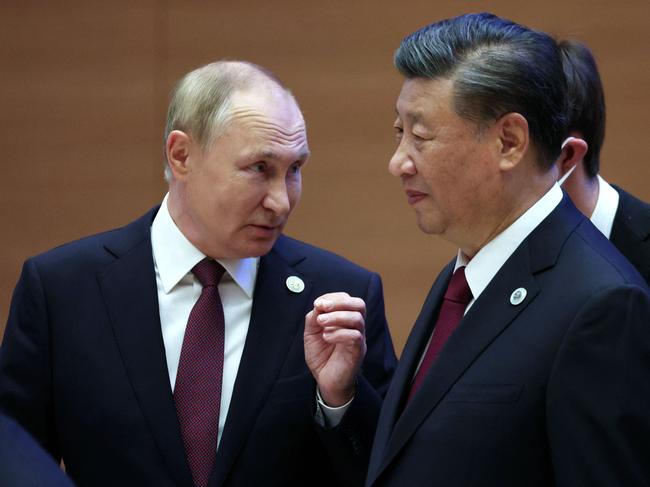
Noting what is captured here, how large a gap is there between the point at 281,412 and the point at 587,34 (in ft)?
7.35

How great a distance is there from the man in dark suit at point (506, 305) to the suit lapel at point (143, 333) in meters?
0.49

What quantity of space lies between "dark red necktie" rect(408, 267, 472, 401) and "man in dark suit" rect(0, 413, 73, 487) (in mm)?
1183

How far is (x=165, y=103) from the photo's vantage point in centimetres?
461

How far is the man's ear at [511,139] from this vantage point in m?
2.19

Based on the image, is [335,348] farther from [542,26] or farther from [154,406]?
[542,26]

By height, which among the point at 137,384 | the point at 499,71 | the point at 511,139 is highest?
the point at 499,71

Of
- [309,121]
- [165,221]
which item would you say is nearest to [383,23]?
[309,121]

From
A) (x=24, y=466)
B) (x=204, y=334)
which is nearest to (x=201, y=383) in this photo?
(x=204, y=334)

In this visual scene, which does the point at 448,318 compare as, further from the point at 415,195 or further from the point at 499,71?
the point at 499,71

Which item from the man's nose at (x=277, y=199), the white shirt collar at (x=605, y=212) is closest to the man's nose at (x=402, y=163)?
the man's nose at (x=277, y=199)

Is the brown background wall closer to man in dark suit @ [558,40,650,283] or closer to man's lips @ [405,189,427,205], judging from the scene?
man in dark suit @ [558,40,650,283]

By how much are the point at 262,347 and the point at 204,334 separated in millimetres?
129

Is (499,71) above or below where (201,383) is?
above

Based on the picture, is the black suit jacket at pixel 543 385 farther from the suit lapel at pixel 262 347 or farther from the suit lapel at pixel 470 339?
the suit lapel at pixel 262 347
